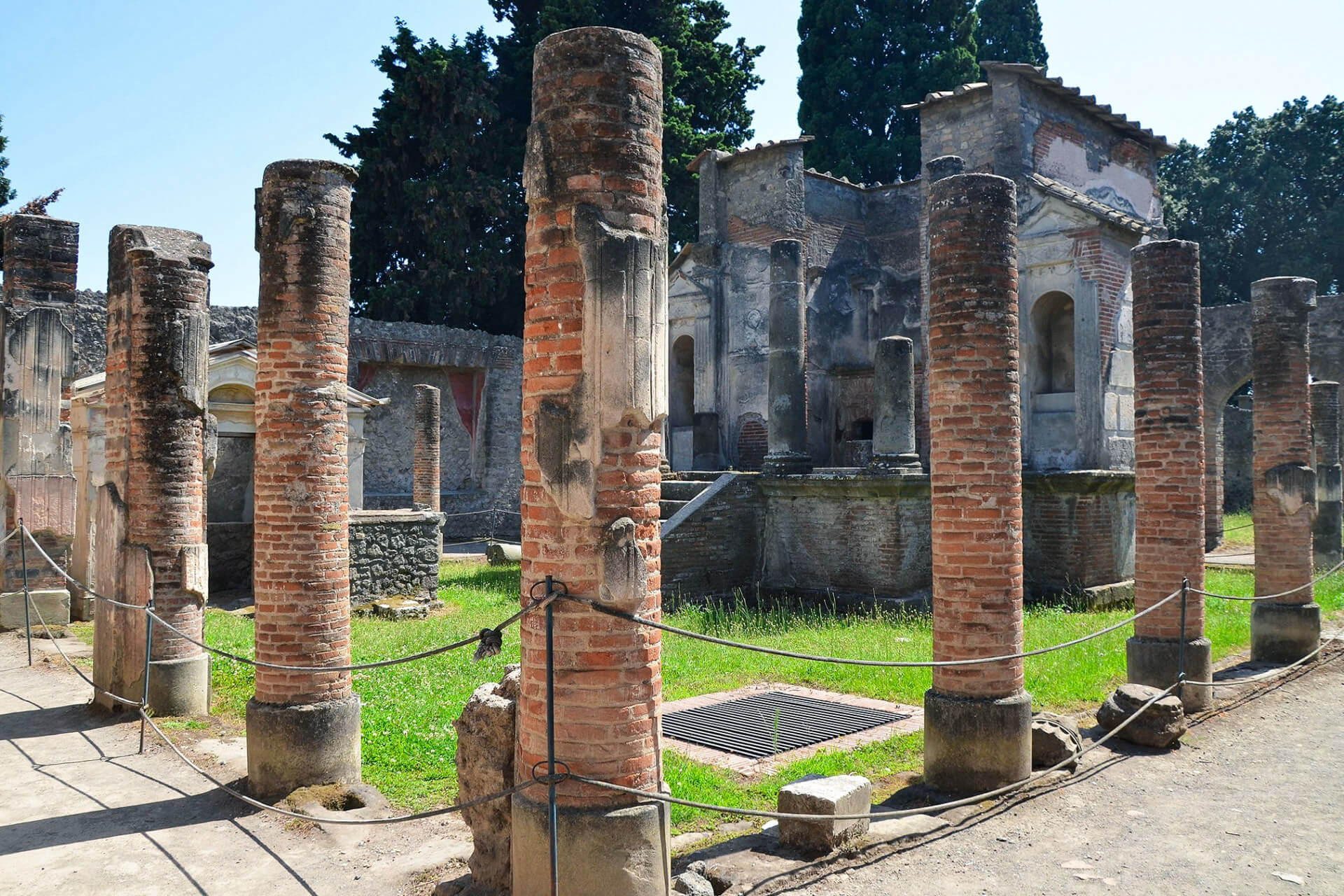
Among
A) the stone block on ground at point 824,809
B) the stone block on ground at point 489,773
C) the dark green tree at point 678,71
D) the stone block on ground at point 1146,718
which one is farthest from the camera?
the dark green tree at point 678,71

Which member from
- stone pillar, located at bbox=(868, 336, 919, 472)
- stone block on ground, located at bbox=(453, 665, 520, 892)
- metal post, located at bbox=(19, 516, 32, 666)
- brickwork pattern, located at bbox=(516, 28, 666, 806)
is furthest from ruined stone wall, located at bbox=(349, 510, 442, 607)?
brickwork pattern, located at bbox=(516, 28, 666, 806)

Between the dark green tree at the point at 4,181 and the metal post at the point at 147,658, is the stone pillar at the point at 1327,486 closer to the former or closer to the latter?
the metal post at the point at 147,658

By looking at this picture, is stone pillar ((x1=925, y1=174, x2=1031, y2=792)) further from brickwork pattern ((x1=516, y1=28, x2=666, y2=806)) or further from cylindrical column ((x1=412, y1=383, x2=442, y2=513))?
cylindrical column ((x1=412, y1=383, x2=442, y2=513))

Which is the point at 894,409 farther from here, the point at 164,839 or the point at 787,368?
the point at 164,839

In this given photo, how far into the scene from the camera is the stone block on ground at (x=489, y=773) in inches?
183

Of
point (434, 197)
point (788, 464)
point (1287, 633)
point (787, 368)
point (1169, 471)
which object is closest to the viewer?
point (1169, 471)

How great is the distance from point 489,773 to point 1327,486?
745 inches

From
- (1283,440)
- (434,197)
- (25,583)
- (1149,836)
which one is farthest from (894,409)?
(434,197)

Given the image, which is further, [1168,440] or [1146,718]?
[1168,440]

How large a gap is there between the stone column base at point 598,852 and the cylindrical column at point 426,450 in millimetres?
13527

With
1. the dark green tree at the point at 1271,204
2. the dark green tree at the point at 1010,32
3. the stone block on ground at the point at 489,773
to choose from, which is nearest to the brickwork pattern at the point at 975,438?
the stone block on ground at the point at 489,773

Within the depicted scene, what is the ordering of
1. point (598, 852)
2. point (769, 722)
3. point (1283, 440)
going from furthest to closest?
point (1283, 440)
point (769, 722)
point (598, 852)

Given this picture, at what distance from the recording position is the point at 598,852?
163 inches

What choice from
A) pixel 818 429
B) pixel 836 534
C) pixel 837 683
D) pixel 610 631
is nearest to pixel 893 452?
pixel 836 534
